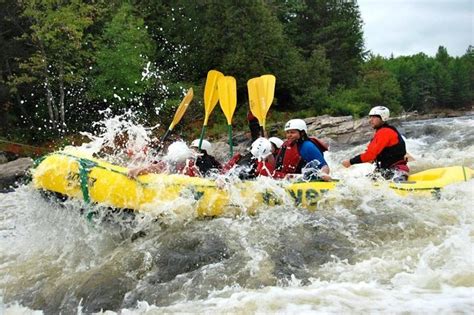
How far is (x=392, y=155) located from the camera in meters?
6.66

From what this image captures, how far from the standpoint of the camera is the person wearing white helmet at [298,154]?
6.26 meters

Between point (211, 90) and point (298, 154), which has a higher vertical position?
point (211, 90)

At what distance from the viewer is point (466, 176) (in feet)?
20.6

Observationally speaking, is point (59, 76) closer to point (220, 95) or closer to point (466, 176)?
point (220, 95)

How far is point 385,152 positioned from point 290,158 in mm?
1219

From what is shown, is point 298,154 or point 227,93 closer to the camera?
point 298,154

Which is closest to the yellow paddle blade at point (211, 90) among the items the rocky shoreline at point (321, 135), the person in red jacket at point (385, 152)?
the person in red jacket at point (385, 152)

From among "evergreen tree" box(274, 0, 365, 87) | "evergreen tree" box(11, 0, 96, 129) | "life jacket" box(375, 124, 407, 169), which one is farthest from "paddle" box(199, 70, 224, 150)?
"evergreen tree" box(274, 0, 365, 87)

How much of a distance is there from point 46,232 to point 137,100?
15.4m

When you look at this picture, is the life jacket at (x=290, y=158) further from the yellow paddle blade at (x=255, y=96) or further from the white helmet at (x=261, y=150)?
the yellow paddle blade at (x=255, y=96)

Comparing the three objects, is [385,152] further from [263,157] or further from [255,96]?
[255,96]

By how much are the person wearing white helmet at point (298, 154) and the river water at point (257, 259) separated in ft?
1.38

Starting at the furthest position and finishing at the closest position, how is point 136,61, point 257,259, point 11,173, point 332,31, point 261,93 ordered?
point 332,31, point 136,61, point 11,173, point 261,93, point 257,259

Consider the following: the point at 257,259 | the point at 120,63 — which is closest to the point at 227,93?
the point at 257,259
